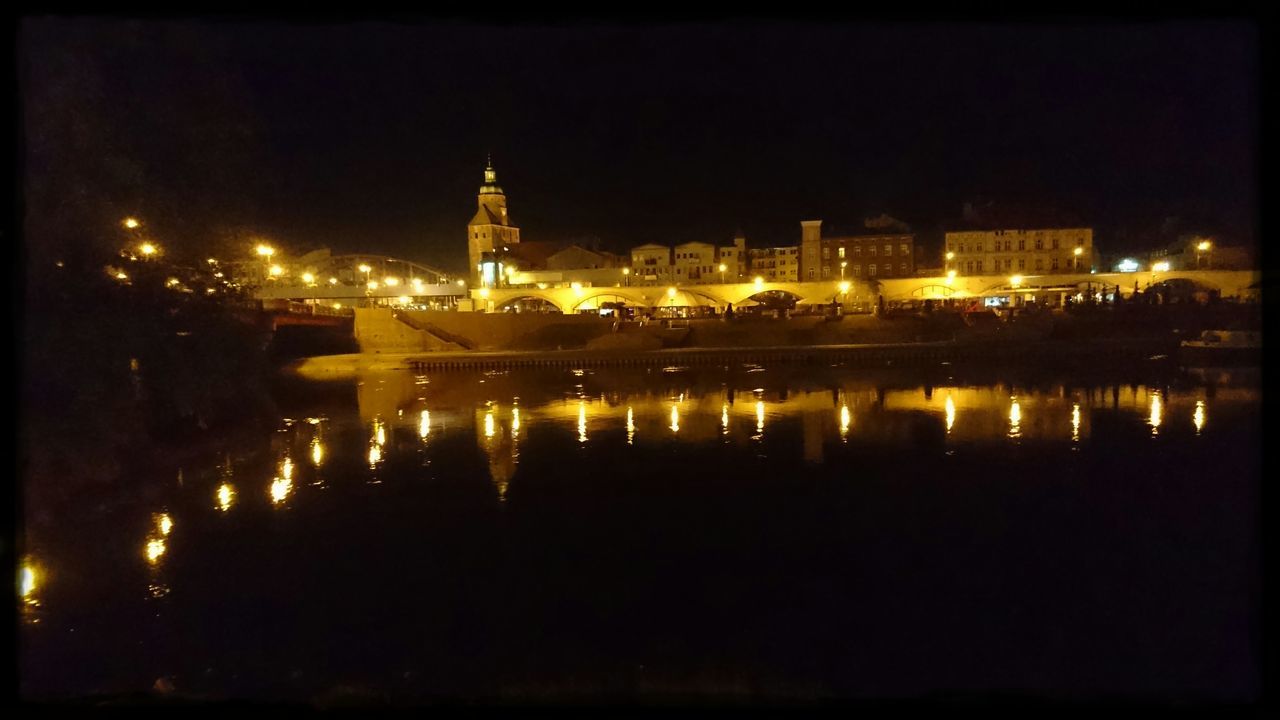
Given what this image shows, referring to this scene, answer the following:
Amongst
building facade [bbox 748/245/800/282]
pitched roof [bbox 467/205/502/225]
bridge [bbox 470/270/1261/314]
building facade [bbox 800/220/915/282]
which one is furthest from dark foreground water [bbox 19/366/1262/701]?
pitched roof [bbox 467/205/502/225]

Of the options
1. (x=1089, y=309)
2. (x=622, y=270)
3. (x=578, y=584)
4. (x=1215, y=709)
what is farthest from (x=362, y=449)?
(x=622, y=270)

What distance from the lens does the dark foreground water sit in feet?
23.9

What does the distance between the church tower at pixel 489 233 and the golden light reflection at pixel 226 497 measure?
61500mm

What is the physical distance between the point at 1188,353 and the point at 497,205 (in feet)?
238

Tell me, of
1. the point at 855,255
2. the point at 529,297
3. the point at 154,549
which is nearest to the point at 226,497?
the point at 154,549

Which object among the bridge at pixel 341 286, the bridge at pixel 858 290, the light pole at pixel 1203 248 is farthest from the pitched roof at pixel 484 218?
the light pole at pixel 1203 248

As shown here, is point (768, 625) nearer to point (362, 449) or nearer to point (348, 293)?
point (362, 449)

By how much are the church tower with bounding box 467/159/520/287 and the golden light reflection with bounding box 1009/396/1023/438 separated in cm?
5920

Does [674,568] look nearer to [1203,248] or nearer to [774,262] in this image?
[1203,248]

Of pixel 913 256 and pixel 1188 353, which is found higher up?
pixel 913 256

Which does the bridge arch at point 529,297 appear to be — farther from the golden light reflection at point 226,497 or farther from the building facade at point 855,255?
the golden light reflection at point 226,497

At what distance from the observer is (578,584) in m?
9.33

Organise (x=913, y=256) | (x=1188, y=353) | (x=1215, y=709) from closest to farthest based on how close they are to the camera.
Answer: (x=1215, y=709)
(x=1188, y=353)
(x=913, y=256)

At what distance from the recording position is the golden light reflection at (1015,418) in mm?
17688
